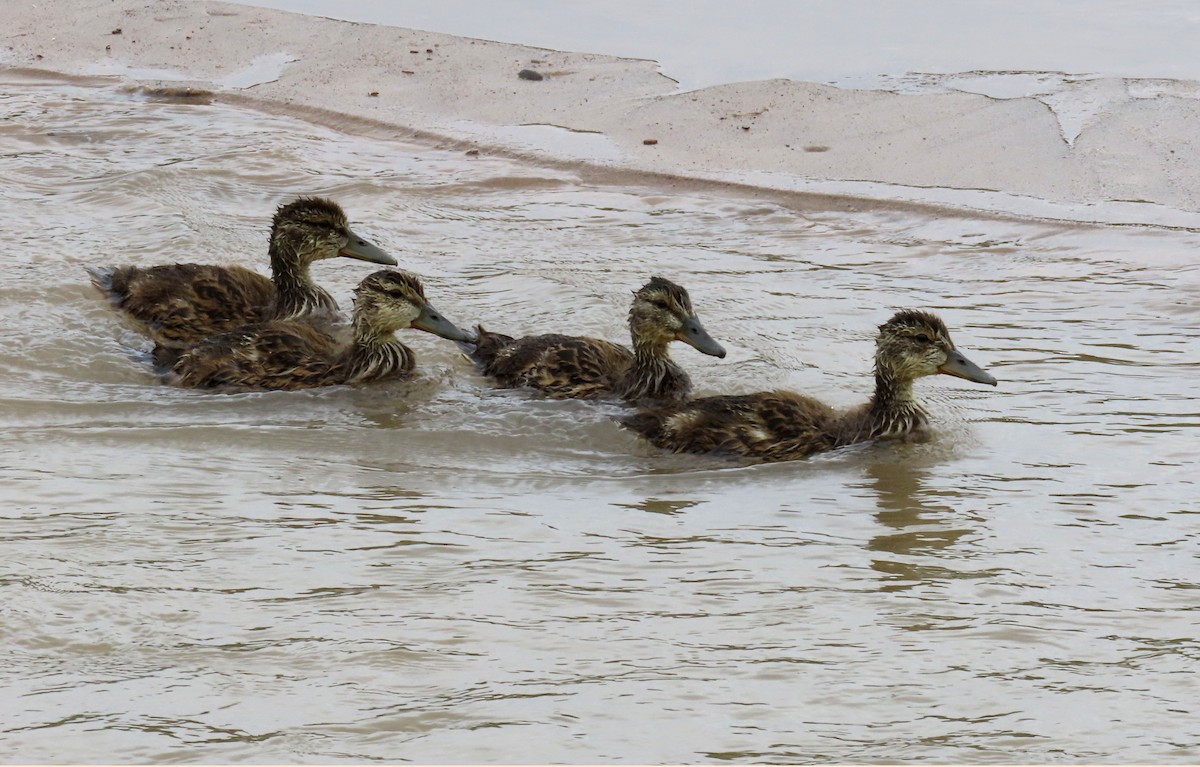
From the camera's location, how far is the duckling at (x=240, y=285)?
796cm

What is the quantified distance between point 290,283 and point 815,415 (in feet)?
9.89

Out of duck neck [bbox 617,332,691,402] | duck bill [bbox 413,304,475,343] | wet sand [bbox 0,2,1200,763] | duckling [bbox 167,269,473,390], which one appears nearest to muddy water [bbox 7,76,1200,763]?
wet sand [bbox 0,2,1200,763]

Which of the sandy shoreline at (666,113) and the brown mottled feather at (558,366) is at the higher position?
the sandy shoreline at (666,113)

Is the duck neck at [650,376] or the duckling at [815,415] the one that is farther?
the duck neck at [650,376]

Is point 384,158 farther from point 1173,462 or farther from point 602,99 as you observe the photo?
point 1173,462

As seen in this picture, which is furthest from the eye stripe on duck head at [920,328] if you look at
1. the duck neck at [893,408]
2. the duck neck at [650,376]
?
the duck neck at [650,376]

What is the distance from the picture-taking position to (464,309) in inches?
332

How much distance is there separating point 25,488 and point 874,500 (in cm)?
302

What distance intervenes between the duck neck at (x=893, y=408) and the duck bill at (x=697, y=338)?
74cm

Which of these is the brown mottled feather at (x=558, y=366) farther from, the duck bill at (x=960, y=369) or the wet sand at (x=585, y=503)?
the duck bill at (x=960, y=369)

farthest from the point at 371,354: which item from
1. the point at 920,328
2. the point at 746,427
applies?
the point at 920,328

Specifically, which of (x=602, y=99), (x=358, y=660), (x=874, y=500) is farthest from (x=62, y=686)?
(x=602, y=99)

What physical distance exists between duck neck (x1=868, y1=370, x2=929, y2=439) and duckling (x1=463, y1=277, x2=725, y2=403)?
74 centimetres

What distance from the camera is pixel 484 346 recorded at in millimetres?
7648
